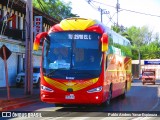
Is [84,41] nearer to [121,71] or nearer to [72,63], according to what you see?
[72,63]

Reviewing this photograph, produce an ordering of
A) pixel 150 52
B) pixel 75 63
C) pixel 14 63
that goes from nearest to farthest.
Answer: pixel 75 63, pixel 14 63, pixel 150 52

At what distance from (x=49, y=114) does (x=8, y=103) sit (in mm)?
3927

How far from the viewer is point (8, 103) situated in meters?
18.5

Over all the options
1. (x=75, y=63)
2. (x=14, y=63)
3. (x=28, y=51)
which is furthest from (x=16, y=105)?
(x=14, y=63)

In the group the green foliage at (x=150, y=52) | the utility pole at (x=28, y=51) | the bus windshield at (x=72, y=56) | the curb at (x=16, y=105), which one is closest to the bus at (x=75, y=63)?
the bus windshield at (x=72, y=56)

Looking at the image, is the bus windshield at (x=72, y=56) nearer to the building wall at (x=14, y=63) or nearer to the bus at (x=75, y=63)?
the bus at (x=75, y=63)

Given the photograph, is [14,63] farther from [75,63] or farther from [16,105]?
[75,63]

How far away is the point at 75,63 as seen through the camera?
15.8 metres

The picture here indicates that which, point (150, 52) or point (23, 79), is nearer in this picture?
point (23, 79)

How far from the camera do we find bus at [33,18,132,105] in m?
15.6

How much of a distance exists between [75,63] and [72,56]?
299 millimetres

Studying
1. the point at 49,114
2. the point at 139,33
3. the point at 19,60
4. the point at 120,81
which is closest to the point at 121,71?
the point at 120,81

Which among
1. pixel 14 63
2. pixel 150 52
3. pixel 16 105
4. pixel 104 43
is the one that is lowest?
pixel 16 105

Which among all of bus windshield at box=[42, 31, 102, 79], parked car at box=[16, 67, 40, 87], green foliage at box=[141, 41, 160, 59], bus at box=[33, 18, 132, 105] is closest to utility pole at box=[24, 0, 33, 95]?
bus at box=[33, 18, 132, 105]
